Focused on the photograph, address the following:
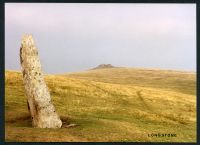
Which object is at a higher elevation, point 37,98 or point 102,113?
point 37,98

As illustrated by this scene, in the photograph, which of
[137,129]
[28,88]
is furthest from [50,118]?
[137,129]

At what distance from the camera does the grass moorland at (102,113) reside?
37.7 metres

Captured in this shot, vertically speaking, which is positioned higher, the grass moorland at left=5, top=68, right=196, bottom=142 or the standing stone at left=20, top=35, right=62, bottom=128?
the standing stone at left=20, top=35, right=62, bottom=128

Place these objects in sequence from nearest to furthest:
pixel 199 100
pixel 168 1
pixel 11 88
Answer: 1. pixel 168 1
2. pixel 199 100
3. pixel 11 88

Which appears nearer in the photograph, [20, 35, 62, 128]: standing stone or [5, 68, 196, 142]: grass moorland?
[5, 68, 196, 142]: grass moorland

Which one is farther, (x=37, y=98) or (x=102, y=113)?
(x=102, y=113)

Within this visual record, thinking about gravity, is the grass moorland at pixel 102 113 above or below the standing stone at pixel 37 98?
below

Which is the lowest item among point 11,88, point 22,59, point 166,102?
point 166,102

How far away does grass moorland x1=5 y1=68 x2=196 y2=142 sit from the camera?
3772 cm

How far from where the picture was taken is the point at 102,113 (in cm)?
5134

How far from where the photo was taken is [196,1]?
1673 inches

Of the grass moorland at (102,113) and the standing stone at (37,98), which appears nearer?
the grass moorland at (102,113)

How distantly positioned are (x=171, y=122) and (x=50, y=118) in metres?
17.1

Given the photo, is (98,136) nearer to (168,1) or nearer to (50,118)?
(50,118)
